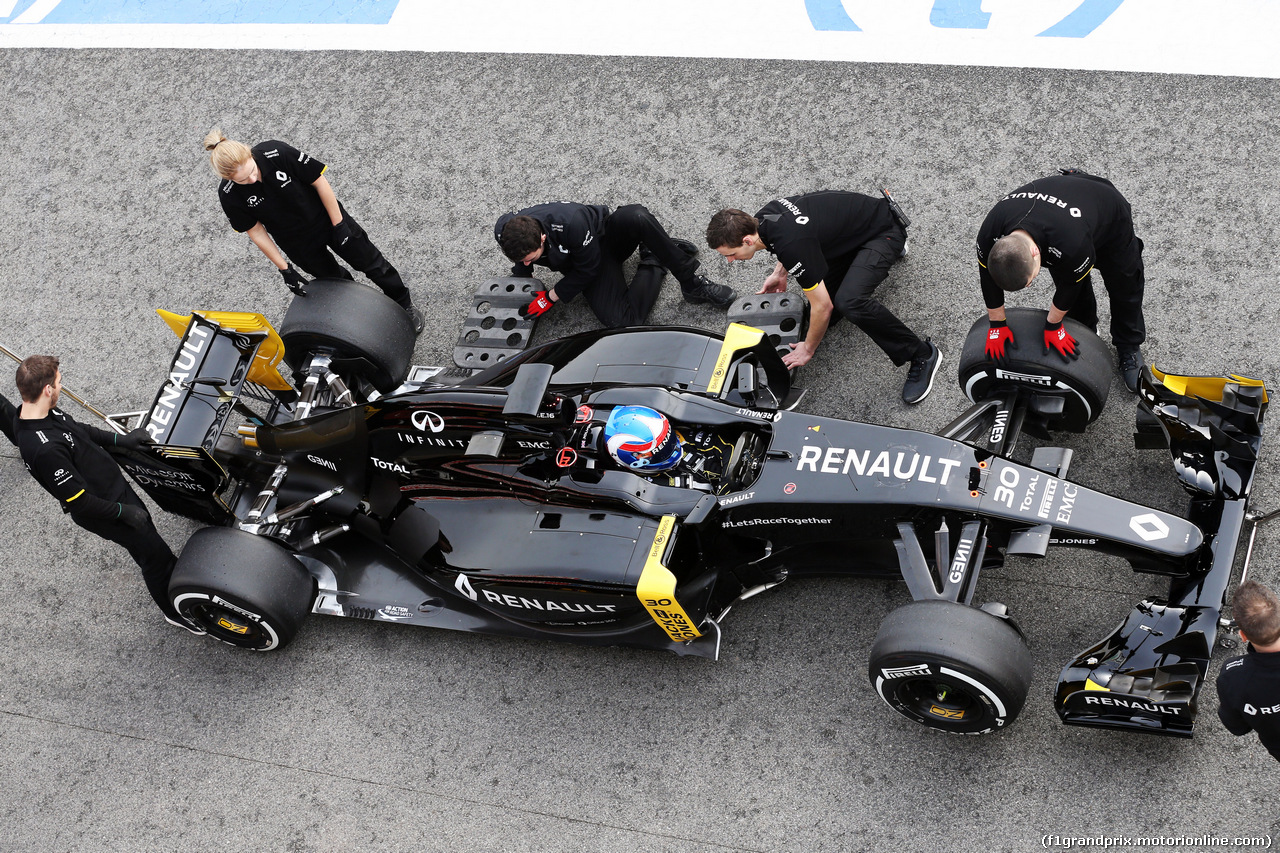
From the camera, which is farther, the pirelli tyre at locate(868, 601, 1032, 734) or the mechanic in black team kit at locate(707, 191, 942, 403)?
the mechanic in black team kit at locate(707, 191, 942, 403)

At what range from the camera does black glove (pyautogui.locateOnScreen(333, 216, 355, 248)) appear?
6152 mm

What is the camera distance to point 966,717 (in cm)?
439

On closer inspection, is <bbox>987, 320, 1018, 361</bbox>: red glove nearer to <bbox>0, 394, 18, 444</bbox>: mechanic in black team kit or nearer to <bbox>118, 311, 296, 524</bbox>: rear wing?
<bbox>118, 311, 296, 524</bbox>: rear wing

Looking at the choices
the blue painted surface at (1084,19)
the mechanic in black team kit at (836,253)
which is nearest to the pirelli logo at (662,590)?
the mechanic in black team kit at (836,253)

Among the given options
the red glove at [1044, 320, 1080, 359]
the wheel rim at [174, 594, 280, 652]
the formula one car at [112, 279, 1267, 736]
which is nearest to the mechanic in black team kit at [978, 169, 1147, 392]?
the red glove at [1044, 320, 1080, 359]

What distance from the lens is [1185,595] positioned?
433cm

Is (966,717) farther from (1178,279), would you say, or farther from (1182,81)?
(1182,81)

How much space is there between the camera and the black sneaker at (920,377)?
5.80 m

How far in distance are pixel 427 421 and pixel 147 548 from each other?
1478mm

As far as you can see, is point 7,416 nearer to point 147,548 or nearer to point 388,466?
point 147,548

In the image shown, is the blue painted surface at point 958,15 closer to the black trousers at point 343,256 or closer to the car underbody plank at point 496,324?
the car underbody plank at point 496,324

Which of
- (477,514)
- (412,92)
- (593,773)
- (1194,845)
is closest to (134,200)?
(412,92)

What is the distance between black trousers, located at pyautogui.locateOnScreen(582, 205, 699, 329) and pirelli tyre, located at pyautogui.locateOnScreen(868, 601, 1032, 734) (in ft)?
8.80

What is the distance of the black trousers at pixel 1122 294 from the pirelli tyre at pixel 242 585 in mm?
3900
